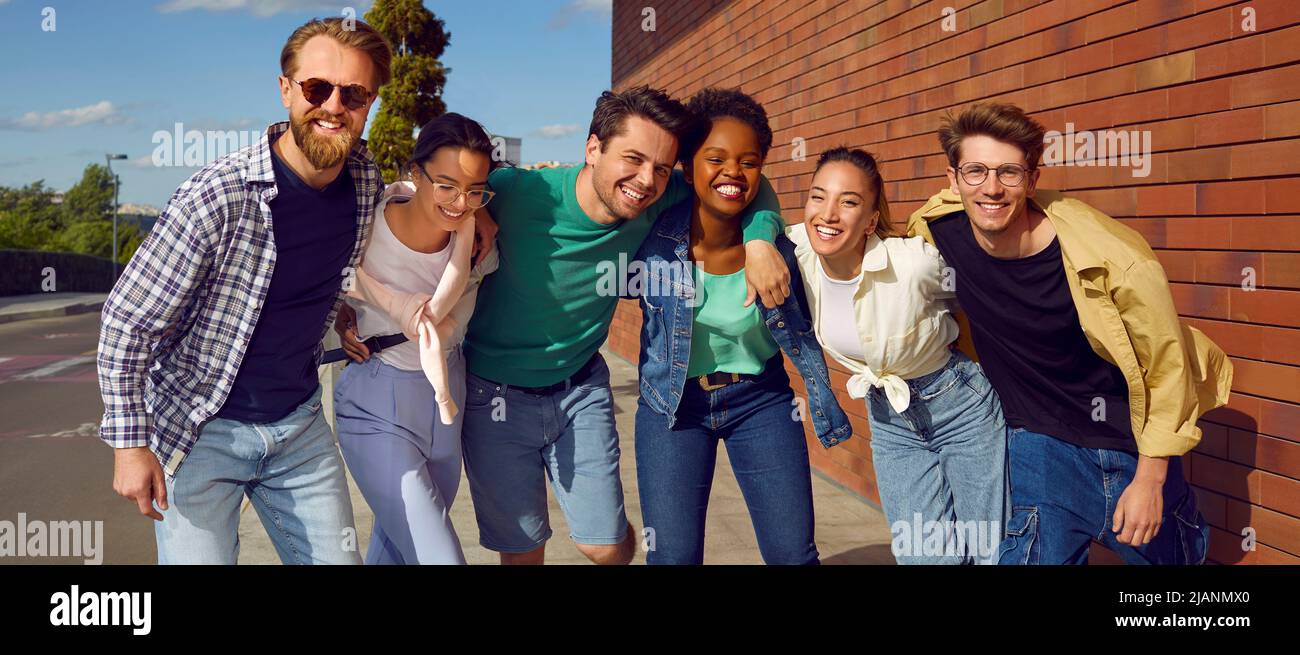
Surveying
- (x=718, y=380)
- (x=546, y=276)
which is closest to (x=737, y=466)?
(x=718, y=380)

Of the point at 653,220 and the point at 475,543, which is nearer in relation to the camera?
the point at 653,220

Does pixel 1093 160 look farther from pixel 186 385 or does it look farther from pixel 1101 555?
pixel 186 385

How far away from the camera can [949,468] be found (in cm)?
334

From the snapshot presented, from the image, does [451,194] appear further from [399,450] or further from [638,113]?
[399,450]

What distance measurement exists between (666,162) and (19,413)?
9.55 m

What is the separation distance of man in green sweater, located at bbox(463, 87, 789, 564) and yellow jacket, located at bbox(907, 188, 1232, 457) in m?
1.00

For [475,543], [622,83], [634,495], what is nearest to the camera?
[475,543]

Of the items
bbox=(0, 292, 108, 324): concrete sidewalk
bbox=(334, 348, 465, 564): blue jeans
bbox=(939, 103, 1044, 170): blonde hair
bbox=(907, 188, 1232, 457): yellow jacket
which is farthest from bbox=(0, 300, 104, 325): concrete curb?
bbox=(907, 188, 1232, 457): yellow jacket

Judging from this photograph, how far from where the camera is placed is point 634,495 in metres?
6.48

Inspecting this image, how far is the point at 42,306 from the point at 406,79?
1434 centimetres

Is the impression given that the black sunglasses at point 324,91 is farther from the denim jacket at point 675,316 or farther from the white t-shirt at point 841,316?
the white t-shirt at point 841,316

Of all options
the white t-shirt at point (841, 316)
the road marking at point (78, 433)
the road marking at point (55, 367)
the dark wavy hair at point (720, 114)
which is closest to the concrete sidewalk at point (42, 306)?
the road marking at point (55, 367)

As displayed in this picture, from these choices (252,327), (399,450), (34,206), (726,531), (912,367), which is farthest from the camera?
(34,206)
